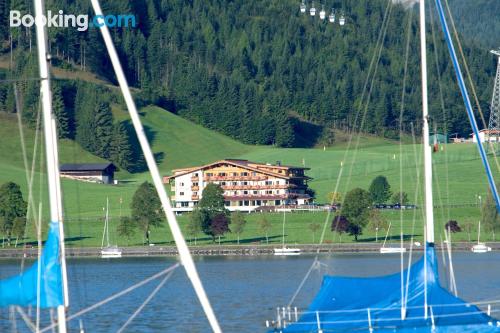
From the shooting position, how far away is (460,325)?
1210 inches

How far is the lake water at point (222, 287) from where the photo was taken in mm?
51688

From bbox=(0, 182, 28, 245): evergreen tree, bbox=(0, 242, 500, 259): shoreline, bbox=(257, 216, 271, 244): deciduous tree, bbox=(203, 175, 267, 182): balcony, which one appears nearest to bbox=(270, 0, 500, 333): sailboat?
bbox=(0, 242, 500, 259): shoreline

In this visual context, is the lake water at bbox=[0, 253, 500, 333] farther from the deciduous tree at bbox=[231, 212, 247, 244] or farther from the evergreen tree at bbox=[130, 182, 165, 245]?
the deciduous tree at bbox=[231, 212, 247, 244]

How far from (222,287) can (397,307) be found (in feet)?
137

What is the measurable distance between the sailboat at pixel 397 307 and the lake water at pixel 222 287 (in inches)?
278

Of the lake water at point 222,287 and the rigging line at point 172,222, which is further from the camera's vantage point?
the lake water at point 222,287

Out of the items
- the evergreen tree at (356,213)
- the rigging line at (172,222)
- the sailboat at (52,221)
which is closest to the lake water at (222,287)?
the sailboat at (52,221)

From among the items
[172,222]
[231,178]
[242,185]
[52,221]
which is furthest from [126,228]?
[172,222]

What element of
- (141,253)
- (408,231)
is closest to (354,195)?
(408,231)

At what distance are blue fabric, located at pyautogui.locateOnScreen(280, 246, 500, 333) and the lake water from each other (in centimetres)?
709

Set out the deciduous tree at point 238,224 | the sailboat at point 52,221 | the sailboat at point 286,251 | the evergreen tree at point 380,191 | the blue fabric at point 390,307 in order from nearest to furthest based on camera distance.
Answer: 1. the sailboat at point 52,221
2. the blue fabric at point 390,307
3. the sailboat at point 286,251
4. the deciduous tree at point 238,224
5. the evergreen tree at point 380,191

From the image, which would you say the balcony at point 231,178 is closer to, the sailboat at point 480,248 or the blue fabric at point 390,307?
the sailboat at point 480,248

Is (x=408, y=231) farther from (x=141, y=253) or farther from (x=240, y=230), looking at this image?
(x=141, y=253)

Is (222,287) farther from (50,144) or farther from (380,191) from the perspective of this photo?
(380,191)
